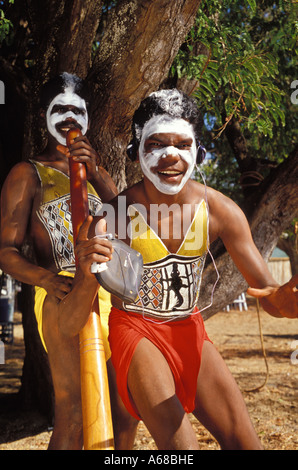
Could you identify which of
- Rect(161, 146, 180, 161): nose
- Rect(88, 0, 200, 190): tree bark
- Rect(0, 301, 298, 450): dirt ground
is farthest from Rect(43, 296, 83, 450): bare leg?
Rect(0, 301, 298, 450): dirt ground

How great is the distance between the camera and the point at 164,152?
99.7 inches

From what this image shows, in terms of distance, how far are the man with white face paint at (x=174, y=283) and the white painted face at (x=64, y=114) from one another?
1.49 feet

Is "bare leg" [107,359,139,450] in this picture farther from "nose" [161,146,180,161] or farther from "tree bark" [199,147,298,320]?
"tree bark" [199,147,298,320]

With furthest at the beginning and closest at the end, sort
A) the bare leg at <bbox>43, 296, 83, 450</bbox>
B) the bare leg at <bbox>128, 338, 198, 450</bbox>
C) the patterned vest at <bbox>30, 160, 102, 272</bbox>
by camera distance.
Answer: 1. the patterned vest at <bbox>30, 160, 102, 272</bbox>
2. the bare leg at <bbox>43, 296, 83, 450</bbox>
3. the bare leg at <bbox>128, 338, 198, 450</bbox>

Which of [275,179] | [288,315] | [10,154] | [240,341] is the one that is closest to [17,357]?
[240,341]

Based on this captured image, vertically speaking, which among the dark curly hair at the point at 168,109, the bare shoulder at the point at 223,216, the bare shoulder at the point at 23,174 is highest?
the dark curly hair at the point at 168,109

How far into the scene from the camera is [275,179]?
4.99 m

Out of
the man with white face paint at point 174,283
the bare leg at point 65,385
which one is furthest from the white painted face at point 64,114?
the bare leg at point 65,385

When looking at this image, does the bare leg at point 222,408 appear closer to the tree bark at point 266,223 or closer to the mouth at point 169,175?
the mouth at point 169,175

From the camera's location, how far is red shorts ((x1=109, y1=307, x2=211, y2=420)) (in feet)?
7.61

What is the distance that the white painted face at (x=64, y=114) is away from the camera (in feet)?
9.64

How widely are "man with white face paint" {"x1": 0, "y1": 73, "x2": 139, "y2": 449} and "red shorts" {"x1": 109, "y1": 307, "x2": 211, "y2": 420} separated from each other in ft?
0.78

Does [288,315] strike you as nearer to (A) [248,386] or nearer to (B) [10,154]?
(B) [10,154]
